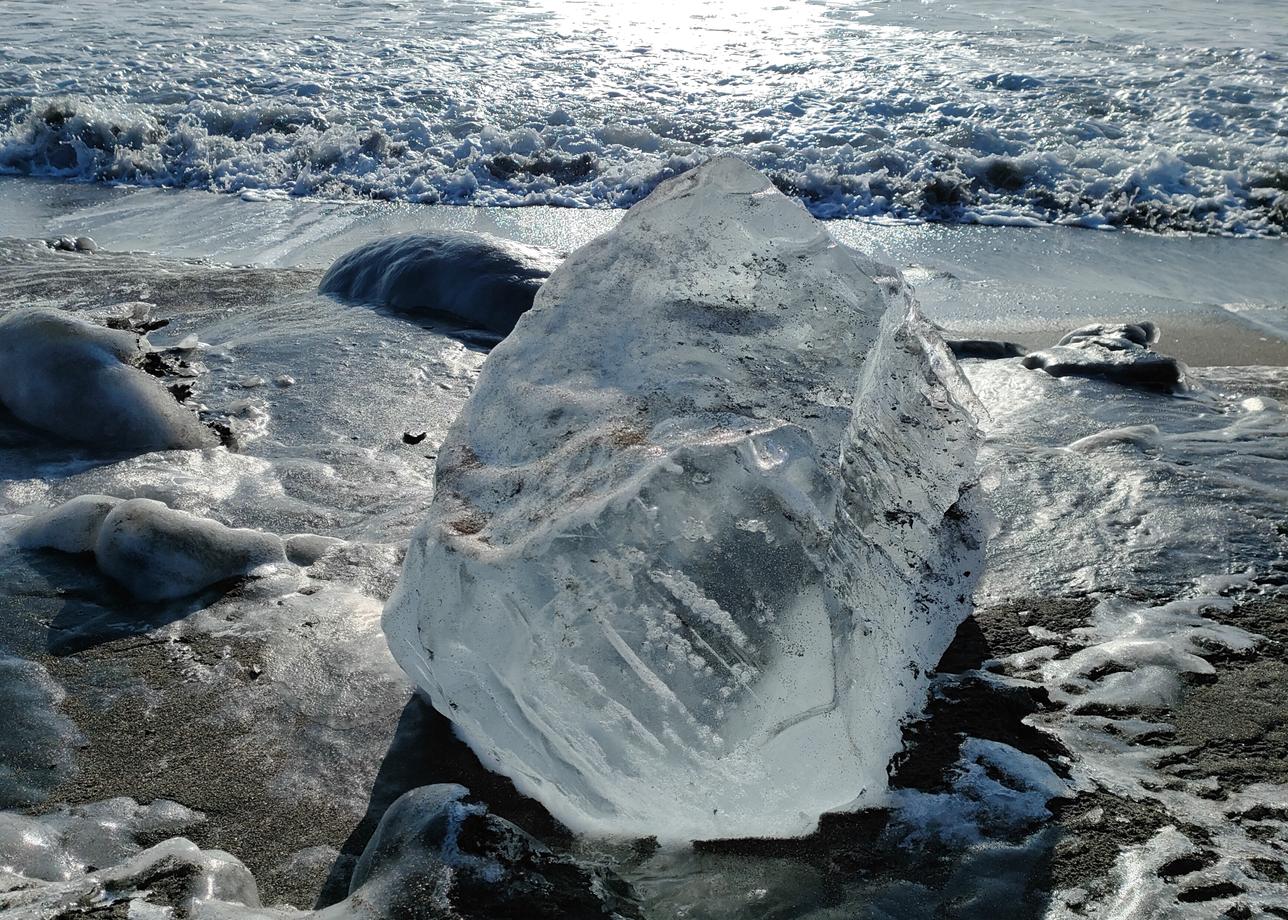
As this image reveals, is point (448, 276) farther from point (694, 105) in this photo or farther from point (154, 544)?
point (694, 105)

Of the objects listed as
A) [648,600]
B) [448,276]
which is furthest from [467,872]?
[448,276]

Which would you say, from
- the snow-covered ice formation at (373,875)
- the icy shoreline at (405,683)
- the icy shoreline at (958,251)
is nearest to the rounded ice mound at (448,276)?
the icy shoreline at (405,683)

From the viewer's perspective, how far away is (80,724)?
2029 mm

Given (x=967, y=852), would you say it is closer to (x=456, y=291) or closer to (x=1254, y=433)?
(x=1254, y=433)

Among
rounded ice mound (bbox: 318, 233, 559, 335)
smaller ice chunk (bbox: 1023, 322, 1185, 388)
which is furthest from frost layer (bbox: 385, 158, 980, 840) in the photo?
rounded ice mound (bbox: 318, 233, 559, 335)

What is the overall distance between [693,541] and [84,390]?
8.33 feet

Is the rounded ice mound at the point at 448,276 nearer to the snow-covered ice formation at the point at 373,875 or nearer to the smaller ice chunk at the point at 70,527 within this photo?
the smaller ice chunk at the point at 70,527

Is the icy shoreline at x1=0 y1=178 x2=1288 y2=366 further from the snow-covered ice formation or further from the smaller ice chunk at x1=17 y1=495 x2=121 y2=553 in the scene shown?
the snow-covered ice formation

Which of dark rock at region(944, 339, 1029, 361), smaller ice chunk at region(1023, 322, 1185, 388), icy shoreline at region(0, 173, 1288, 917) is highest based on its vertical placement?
smaller ice chunk at region(1023, 322, 1185, 388)

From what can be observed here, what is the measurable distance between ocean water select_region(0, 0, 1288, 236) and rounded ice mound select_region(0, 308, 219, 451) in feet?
13.9

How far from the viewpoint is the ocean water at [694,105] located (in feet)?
24.1

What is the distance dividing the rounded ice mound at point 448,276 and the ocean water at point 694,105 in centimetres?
247

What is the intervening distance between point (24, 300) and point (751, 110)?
5.95 metres

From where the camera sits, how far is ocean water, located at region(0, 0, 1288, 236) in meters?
7.33
